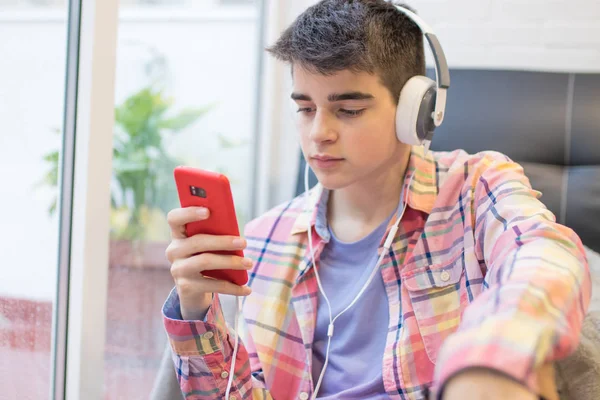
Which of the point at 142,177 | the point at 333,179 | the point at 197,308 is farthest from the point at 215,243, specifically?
the point at 142,177

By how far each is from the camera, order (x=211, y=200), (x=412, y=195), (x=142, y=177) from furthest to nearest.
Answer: (x=142, y=177), (x=412, y=195), (x=211, y=200)

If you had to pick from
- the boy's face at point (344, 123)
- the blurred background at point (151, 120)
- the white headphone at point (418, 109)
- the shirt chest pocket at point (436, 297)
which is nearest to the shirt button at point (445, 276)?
the shirt chest pocket at point (436, 297)

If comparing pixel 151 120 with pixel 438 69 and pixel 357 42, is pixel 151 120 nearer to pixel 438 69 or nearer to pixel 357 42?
pixel 357 42

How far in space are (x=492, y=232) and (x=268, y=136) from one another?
1.32 m

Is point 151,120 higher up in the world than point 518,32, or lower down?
lower down

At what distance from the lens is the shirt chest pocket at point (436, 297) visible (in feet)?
3.24

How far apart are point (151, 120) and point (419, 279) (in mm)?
984

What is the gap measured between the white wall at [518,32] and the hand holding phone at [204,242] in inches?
41.2

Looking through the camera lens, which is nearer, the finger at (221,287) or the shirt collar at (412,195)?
the finger at (221,287)

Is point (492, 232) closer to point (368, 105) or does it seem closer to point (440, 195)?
point (440, 195)

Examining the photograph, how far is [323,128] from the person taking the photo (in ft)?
3.37

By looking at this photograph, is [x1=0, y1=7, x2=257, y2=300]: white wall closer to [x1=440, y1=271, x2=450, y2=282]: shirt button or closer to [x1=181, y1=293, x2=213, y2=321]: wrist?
[x1=181, y1=293, x2=213, y2=321]: wrist

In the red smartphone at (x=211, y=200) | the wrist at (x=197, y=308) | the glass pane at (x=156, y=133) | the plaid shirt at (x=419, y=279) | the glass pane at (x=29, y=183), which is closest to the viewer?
the plaid shirt at (x=419, y=279)

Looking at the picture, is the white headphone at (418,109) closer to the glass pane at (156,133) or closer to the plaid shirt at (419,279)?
the plaid shirt at (419,279)
